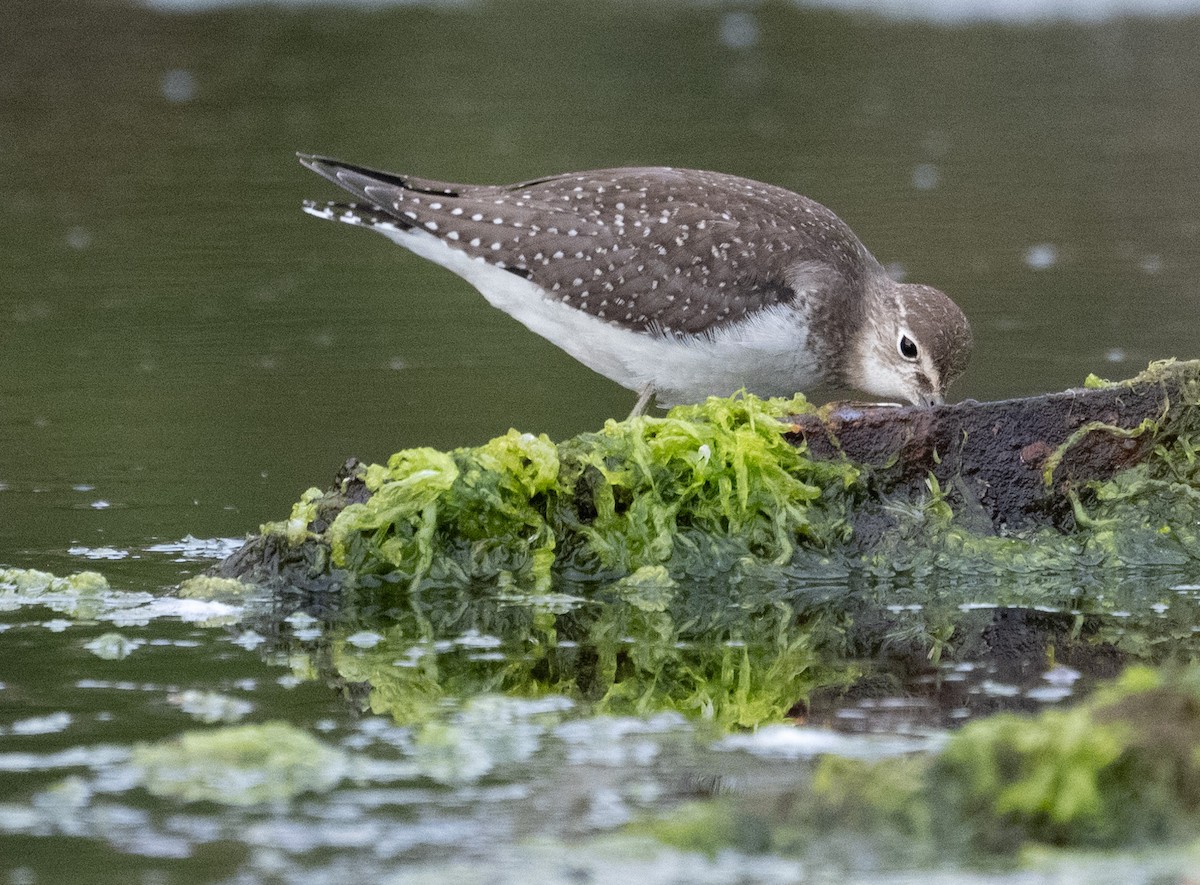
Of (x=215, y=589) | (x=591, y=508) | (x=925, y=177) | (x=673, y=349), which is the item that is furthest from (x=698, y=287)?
(x=925, y=177)

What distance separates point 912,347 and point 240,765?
390 centimetres

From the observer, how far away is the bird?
7430mm

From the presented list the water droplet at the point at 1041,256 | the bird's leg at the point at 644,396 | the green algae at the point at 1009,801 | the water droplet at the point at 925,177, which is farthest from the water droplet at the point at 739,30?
the green algae at the point at 1009,801

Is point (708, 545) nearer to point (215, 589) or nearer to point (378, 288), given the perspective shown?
point (215, 589)

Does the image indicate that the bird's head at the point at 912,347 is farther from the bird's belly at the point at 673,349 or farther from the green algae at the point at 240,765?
the green algae at the point at 240,765

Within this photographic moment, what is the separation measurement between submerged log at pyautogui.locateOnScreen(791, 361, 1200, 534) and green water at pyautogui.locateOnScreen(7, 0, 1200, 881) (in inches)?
15.2

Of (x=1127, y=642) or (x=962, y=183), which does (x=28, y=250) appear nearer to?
(x=962, y=183)

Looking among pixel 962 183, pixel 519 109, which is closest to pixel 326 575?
pixel 962 183

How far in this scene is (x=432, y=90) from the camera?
16938 mm

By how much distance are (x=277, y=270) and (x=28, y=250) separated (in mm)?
1789

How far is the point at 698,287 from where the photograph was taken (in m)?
7.50

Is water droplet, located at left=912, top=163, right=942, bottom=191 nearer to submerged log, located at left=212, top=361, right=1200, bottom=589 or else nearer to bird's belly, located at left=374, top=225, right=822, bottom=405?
bird's belly, located at left=374, top=225, right=822, bottom=405

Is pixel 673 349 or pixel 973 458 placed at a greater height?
pixel 673 349

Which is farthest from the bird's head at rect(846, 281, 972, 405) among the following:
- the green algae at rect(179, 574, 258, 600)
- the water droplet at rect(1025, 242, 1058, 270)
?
the water droplet at rect(1025, 242, 1058, 270)
